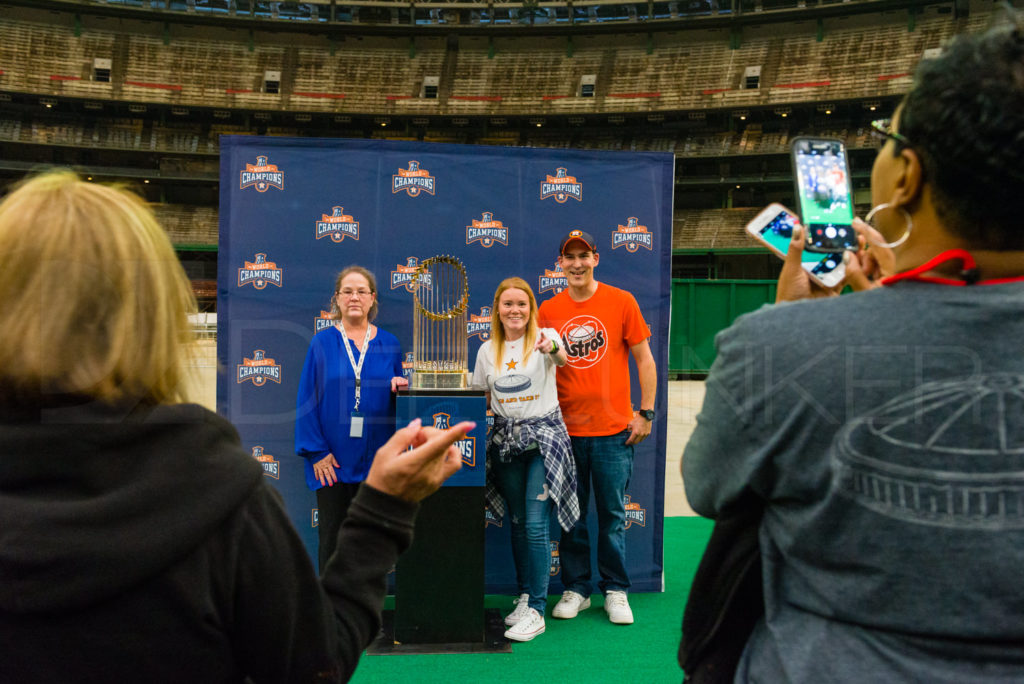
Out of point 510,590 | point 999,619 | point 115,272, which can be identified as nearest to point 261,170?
point 510,590

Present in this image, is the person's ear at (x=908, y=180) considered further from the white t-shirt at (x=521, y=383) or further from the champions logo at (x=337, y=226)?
the champions logo at (x=337, y=226)

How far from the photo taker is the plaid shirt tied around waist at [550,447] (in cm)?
339

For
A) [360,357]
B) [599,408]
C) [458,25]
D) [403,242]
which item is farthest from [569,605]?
[458,25]

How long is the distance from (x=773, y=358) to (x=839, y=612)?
1.05ft

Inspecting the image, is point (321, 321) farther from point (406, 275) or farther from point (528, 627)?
point (528, 627)

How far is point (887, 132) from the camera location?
0.91 m

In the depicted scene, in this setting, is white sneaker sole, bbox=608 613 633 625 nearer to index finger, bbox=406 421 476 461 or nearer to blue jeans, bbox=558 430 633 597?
blue jeans, bbox=558 430 633 597

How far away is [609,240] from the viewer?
4246 mm

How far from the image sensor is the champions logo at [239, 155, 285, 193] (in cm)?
403

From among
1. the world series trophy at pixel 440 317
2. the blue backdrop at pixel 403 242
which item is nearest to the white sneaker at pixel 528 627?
the blue backdrop at pixel 403 242

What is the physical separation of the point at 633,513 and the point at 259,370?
2.45 m

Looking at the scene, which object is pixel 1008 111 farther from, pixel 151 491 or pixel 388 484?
pixel 151 491

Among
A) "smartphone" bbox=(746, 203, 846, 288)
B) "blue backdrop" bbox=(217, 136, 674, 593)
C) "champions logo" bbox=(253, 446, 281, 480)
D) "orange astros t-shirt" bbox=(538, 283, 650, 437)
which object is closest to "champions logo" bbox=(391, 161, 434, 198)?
"blue backdrop" bbox=(217, 136, 674, 593)

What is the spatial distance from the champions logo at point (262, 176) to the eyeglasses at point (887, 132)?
146 inches
